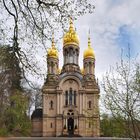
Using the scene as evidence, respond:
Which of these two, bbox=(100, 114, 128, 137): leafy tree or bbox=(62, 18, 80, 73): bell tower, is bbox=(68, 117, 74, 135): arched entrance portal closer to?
bbox=(62, 18, 80, 73): bell tower

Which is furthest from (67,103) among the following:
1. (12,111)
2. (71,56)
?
(12,111)

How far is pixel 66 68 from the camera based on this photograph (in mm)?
62250

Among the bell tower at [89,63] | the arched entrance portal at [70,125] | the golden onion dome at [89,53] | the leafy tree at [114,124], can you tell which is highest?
the golden onion dome at [89,53]

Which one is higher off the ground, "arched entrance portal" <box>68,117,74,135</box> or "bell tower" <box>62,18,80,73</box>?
"bell tower" <box>62,18,80,73</box>

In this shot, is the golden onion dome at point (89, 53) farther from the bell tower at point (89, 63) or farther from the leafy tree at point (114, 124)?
the leafy tree at point (114, 124)

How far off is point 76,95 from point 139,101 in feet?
151

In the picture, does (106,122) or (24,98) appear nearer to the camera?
(106,122)

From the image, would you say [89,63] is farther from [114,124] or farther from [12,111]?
[114,124]

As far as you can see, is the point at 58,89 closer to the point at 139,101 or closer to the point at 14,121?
the point at 14,121

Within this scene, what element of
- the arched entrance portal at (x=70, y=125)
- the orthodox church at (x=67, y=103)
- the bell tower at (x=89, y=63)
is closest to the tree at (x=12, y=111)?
the orthodox church at (x=67, y=103)

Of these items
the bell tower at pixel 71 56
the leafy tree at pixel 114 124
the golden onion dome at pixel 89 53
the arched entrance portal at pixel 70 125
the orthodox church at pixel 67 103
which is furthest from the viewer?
the golden onion dome at pixel 89 53

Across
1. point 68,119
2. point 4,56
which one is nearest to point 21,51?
point 4,56

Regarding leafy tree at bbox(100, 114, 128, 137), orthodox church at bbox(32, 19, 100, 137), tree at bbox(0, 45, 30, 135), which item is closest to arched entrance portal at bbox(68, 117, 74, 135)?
orthodox church at bbox(32, 19, 100, 137)

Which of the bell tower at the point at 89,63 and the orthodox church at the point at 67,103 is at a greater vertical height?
the bell tower at the point at 89,63
